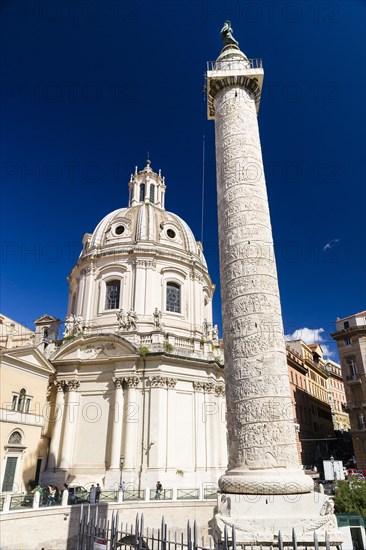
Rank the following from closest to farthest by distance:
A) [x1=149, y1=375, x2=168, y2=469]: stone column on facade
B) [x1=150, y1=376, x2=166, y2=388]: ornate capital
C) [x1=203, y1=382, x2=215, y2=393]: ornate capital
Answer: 1. [x1=149, y1=375, x2=168, y2=469]: stone column on facade
2. [x1=150, y1=376, x2=166, y2=388]: ornate capital
3. [x1=203, y1=382, x2=215, y2=393]: ornate capital

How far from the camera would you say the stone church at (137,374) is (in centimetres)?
2294

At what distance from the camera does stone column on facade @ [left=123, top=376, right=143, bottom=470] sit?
73.7ft

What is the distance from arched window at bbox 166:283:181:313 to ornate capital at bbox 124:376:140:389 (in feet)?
22.3

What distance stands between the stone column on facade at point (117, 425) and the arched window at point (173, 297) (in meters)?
7.33

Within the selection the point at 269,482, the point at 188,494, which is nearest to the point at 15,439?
the point at 188,494

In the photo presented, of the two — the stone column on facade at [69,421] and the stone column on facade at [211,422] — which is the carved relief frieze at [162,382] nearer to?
the stone column on facade at [211,422]

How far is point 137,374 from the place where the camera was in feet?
79.7

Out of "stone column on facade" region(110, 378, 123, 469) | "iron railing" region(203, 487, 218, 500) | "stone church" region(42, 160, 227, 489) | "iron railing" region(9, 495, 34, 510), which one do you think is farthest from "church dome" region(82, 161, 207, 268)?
"iron railing" region(9, 495, 34, 510)

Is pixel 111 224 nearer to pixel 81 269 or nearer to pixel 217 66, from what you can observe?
pixel 81 269

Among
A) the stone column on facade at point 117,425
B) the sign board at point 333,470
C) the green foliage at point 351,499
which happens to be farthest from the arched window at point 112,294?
the green foliage at point 351,499

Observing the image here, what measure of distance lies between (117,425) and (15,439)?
17.9ft

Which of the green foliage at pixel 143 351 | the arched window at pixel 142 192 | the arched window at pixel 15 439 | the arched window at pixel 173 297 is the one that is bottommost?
the arched window at pixel 15 439

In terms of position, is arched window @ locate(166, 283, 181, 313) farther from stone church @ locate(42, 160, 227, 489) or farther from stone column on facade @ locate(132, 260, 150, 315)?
stone column on facade @ locate(132, 260, 150, 315)

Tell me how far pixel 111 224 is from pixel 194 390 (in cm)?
1486
